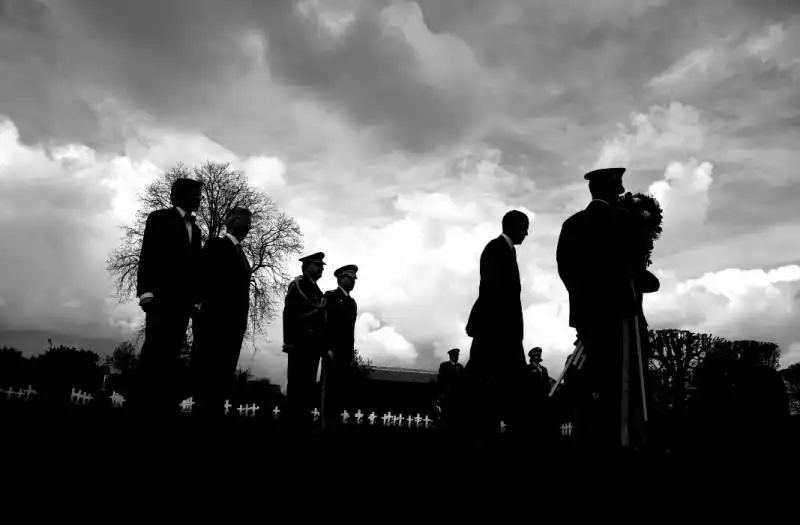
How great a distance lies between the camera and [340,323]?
11047 mm

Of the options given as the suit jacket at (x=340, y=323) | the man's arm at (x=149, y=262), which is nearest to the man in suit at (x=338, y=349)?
the suit jacket at (x=340, y=323)

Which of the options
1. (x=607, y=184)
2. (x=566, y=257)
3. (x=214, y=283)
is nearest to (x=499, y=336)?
(x=566, y=257)

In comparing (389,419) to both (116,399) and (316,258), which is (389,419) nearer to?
(116,399)

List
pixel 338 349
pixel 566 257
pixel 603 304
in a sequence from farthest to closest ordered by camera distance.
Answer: pixel 338 349
pixel 566 257
pixel 603 304

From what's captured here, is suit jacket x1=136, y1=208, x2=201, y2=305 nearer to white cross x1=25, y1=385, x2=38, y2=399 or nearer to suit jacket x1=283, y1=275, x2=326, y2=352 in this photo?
suit jacket x1=283, y1=275, x2=326, y2=352

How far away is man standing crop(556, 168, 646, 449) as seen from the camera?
17.5 ft

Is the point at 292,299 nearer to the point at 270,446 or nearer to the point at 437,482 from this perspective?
the point at 270,446

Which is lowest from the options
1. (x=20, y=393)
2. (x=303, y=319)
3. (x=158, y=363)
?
(x=20, y=393)

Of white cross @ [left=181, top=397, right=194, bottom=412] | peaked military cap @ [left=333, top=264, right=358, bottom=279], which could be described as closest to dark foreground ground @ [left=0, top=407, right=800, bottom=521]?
peaked military cap @ [left=333, top=264, right=358, bottom=279]

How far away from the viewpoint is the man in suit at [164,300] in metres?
6.23

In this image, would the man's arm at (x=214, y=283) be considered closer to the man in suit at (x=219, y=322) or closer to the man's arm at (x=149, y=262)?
the man in suit at (x=219, y=322)

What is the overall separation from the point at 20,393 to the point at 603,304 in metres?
12.4

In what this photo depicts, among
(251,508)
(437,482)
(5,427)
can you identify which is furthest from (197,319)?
(251,508)

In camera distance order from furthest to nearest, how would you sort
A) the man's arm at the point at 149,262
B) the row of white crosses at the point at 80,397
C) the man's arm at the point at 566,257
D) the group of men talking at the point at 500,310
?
the row of white crosses at the point at 80,397 < the man's arm at the point at 149,262 < the man's arm at the point at 566,257 < the group of men talking at the point at 500,310
